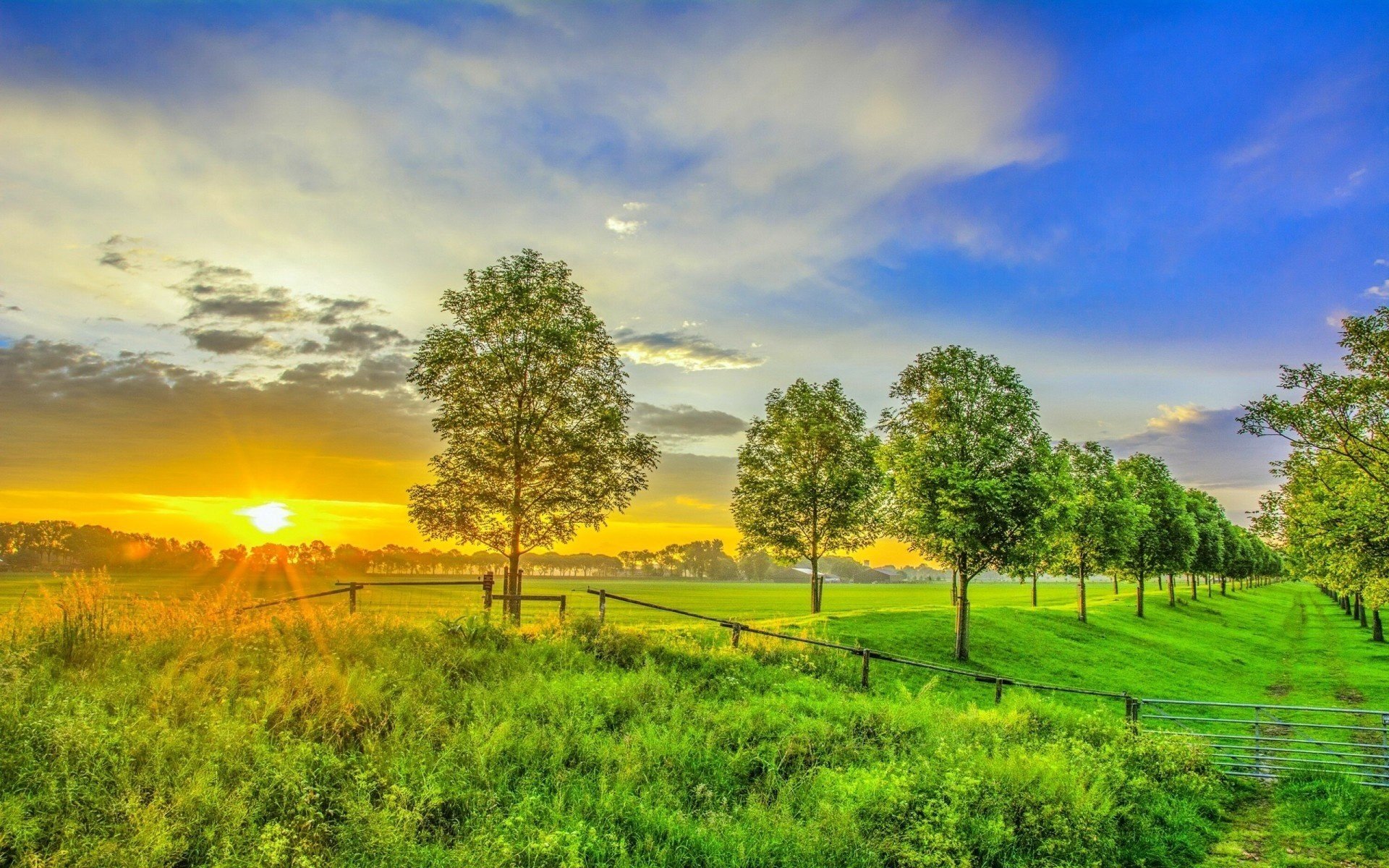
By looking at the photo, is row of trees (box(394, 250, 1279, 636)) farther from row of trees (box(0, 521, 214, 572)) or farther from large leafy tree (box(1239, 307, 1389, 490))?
row of trees (box(0, 521, 214, 572))

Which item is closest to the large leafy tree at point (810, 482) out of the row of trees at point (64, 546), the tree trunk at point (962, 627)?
the tree trunk at point (962, 627)

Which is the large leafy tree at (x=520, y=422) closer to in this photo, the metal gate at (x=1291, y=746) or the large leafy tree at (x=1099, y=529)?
the metal gate at (x=1291, y=746)

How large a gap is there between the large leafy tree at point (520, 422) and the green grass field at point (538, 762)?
674 centimetres

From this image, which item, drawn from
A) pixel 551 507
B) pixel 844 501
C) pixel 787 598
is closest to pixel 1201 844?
pixel 551 507

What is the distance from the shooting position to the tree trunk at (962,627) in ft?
98.9

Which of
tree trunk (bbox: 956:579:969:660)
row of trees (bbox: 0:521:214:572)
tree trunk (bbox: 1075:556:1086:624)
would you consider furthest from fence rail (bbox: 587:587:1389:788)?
row of trees (bbox: 0:521:214:572)

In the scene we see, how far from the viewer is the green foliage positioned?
26047mm

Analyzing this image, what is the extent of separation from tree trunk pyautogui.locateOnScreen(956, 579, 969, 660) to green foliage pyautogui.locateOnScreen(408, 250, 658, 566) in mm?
16350

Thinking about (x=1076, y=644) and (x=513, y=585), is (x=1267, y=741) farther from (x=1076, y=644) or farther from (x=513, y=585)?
(x=513, y=585)

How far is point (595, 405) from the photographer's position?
2788 centimetres

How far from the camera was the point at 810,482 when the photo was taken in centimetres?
3872

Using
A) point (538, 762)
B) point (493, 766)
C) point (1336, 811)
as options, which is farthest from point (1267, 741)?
point (493, 766)

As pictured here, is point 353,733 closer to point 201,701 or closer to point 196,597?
point 201,701

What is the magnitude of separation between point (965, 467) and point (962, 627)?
7659 millimetres
